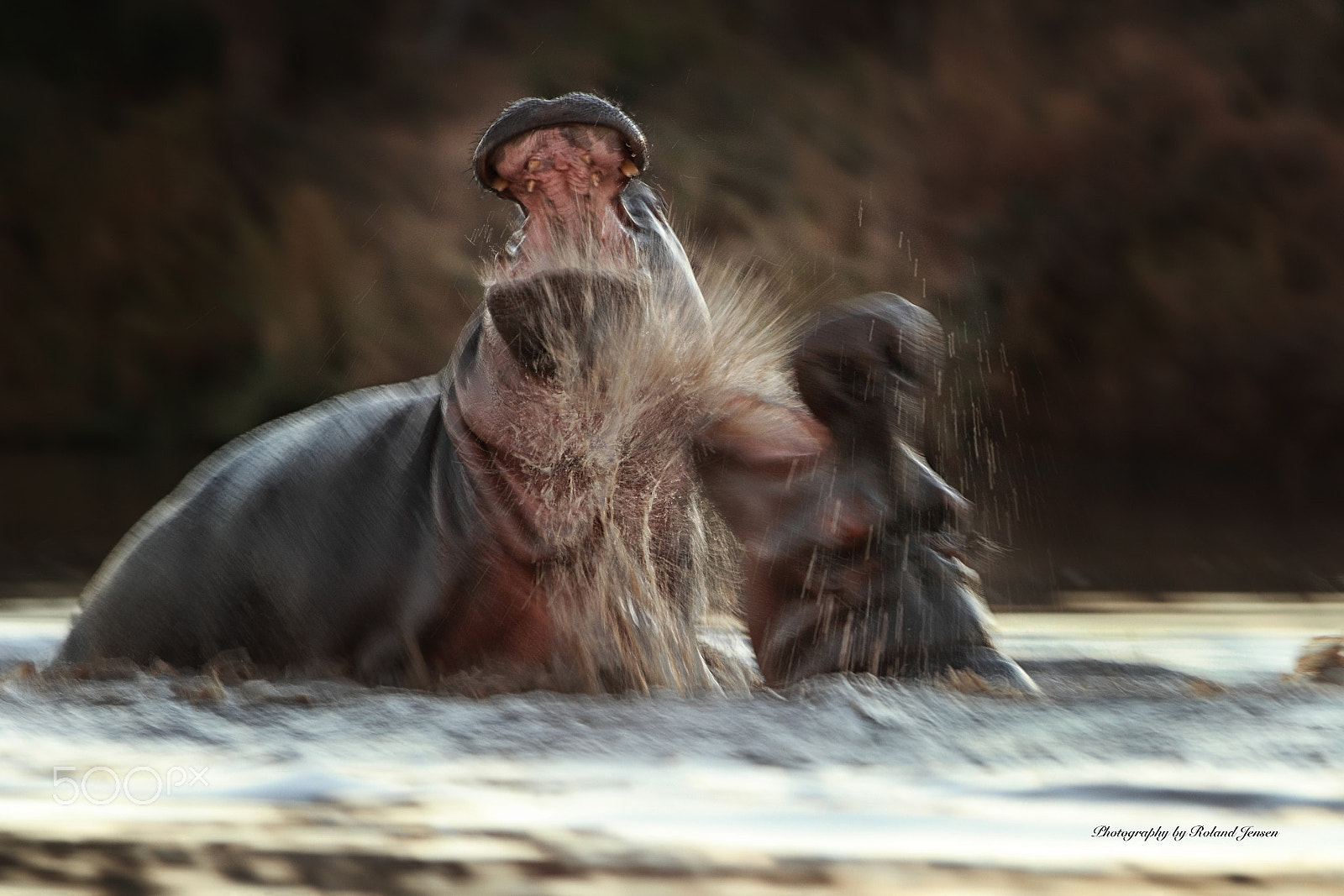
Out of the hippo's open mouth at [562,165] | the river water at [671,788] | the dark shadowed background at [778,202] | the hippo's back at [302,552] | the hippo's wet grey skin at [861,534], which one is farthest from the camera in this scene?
the dark shadowed background at [778,202]

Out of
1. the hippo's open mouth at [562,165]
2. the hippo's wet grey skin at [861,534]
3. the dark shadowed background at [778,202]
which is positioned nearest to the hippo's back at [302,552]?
the hippo's open mouth at [562,165]

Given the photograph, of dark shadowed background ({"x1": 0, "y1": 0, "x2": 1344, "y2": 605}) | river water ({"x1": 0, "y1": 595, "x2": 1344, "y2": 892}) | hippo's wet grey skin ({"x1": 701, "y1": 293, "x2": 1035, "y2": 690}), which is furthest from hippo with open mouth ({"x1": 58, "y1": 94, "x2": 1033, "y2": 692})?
dark shadowed background ({"x1": 0, "y1": 0, "x2": 1344, "y2": 605})

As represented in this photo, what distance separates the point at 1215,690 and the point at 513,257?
1.30m

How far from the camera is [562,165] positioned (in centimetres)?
287

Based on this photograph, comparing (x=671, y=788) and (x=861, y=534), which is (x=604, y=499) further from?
(x=671, y=788)

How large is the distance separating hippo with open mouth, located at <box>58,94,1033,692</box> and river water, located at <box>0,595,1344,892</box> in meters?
0.14

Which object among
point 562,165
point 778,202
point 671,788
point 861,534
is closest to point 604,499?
point 861,534

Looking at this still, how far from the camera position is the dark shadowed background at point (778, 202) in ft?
45.0

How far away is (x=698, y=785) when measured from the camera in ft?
7.12

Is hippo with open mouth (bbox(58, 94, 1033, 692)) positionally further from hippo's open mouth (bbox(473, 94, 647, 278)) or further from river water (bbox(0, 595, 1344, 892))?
river water (bbox(0, 595, 1344, 892))

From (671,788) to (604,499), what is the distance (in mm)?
760

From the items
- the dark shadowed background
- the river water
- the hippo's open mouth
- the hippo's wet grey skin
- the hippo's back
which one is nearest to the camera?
the river water

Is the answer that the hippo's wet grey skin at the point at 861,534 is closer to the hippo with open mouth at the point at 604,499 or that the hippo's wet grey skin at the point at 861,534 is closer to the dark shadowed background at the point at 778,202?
the hippo with open mouth at the point at 604,499

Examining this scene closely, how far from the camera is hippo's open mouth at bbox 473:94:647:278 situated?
2840mm
